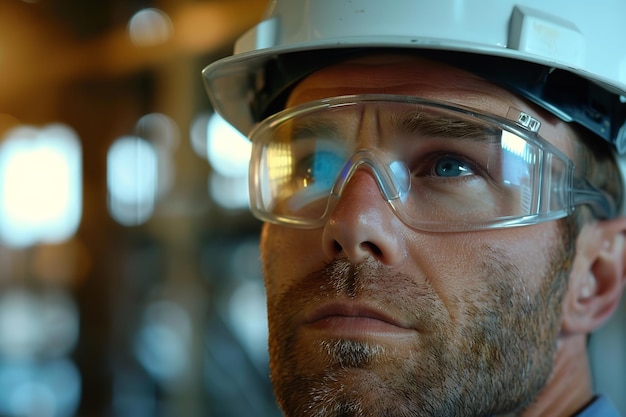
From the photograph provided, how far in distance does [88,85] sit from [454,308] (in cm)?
568

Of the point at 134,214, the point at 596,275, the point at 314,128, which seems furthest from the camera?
the point at 134,214

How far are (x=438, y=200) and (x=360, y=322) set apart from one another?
0.31m

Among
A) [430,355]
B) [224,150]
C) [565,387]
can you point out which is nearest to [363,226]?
[430,355]

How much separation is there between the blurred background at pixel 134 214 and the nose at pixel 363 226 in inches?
150

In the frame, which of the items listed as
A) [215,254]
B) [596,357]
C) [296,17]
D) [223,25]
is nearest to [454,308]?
[296,17]

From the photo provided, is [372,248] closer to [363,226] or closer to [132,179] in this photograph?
[363,226]

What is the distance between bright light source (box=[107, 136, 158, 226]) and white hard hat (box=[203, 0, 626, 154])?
453cm

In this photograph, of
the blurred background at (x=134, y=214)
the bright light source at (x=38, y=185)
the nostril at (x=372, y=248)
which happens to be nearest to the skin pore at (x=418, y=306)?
Answer: the nostril at (x=372, y=248)

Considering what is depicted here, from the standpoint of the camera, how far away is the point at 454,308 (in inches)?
59.6

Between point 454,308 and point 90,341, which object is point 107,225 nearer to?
point 90,341

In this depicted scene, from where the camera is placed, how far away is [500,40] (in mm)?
1538

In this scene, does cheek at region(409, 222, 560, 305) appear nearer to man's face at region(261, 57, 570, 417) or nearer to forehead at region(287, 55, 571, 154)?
man's face at region(261, 57, 570, 417)

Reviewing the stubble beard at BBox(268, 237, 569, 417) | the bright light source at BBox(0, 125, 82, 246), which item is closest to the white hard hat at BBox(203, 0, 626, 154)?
the stubble beard at BBox(268, 237, 569, 417)

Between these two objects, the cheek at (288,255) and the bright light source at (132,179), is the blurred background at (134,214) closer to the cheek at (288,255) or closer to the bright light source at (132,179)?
the bright light source at (132,179)
